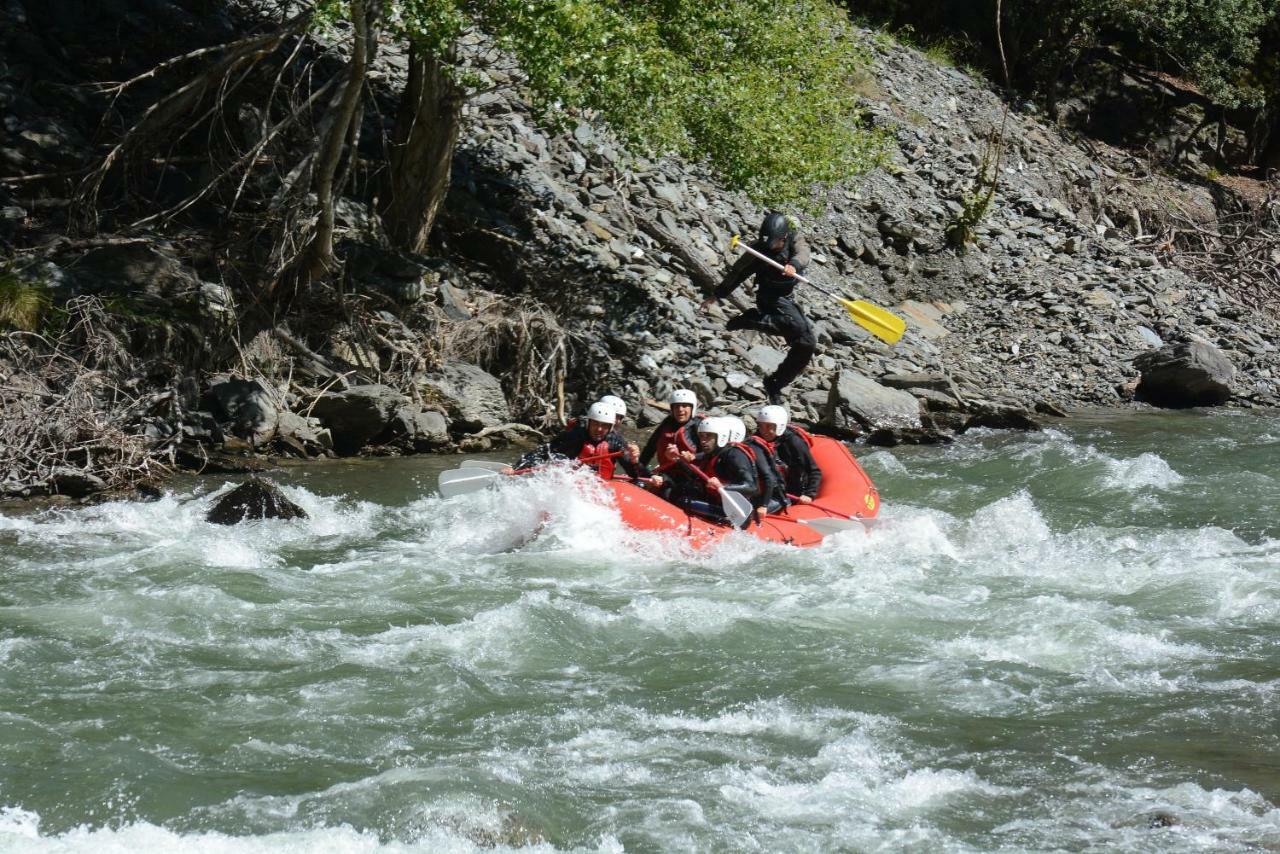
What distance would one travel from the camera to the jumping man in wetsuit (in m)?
12.1

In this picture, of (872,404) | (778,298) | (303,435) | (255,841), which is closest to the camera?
(255,841)

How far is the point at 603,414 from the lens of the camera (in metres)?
9.42

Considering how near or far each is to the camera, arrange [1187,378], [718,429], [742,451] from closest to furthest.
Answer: [742,451]
[718,429]
[1187,378]

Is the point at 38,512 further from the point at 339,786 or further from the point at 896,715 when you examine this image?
the point at 896,715

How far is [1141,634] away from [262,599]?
15.0 feet

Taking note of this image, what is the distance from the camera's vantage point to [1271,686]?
247 inches

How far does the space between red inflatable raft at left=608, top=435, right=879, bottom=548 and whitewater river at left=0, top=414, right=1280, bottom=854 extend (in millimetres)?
135

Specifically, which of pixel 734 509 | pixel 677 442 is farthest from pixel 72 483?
pixel 734 509

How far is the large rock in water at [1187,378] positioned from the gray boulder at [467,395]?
7.90 m

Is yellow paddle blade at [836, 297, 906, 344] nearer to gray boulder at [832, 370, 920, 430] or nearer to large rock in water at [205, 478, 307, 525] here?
gray boulder at [832, 370, 920, 430]

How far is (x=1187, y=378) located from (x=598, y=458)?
9302 millimetres

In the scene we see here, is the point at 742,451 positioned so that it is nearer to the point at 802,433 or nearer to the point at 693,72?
the point at 802,433

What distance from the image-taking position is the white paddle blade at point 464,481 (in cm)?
912

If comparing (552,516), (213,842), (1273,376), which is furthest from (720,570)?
(1273,376)
